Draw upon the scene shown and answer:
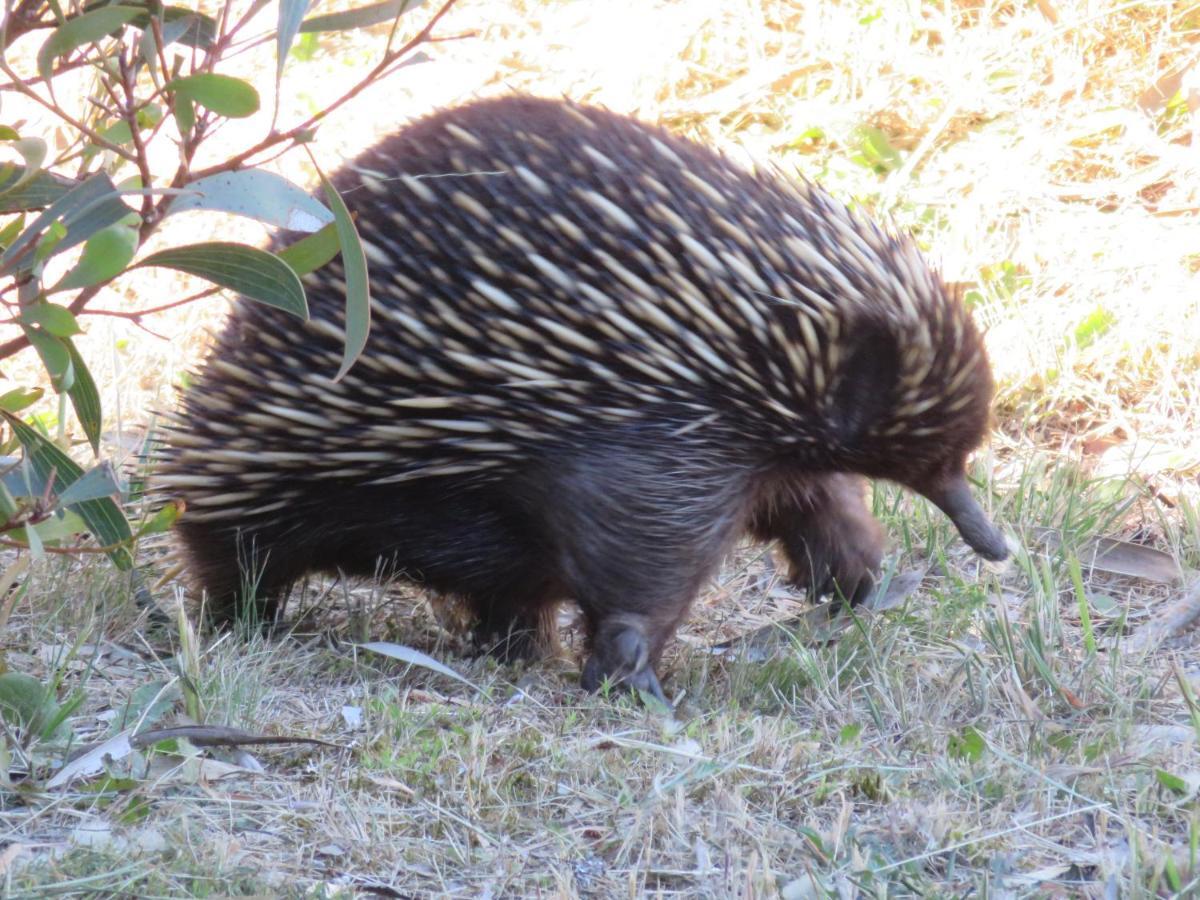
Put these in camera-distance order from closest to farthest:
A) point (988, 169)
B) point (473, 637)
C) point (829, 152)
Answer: point (473, 637) < point (988, 169) < point (829, 152)

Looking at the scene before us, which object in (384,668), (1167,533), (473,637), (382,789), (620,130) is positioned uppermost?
(620,130)

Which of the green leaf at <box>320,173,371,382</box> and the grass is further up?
the green leaf at <box>320,173,371,382</box>

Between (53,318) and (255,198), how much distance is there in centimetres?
35

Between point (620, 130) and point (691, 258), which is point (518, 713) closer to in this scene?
point (691, 258)

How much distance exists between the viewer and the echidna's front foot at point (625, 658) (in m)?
3.54

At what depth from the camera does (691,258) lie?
3.46 metres

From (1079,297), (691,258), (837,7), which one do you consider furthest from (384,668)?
(837,7)

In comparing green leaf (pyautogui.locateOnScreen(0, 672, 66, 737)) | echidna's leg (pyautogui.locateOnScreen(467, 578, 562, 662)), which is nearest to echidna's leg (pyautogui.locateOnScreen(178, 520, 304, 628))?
echidna's leg (pyautogui.locateOnScreen(467, 578, 562, 662))

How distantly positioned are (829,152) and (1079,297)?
1484 millimetres

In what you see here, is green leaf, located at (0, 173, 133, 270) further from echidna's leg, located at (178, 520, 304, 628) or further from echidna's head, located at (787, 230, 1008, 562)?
echidna's head, located at (787, 230, 1008, 562)

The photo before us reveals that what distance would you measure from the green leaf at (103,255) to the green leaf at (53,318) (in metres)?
0.12

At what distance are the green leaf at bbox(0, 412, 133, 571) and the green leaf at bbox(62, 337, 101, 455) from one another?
0.06 m

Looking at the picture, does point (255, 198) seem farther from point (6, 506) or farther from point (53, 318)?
point (6, 506)

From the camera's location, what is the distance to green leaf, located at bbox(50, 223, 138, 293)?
2.03m
